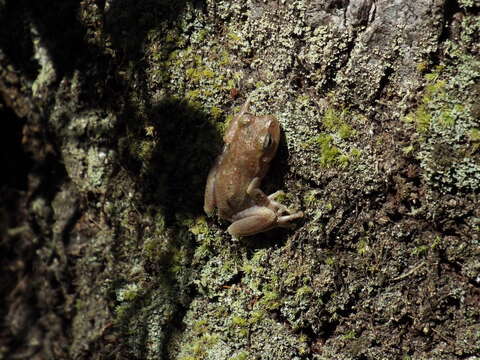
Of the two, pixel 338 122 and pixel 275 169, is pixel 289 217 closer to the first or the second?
pixel 275 169

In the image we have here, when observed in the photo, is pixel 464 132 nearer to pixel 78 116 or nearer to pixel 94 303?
pixel 78 116

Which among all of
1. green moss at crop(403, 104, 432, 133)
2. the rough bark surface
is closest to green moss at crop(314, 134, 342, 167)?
the rough bark surface

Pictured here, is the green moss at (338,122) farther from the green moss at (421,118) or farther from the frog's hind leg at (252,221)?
the frog's hind leg at (252,221)

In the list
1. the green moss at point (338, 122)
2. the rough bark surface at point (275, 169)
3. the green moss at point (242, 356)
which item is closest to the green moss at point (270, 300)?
the rough bark surface at point (275, 169)

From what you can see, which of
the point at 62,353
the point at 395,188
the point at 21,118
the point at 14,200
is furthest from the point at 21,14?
the point at 395,188

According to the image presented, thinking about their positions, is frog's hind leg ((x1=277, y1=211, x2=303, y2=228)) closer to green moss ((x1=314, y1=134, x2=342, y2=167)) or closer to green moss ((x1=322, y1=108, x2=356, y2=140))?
green moss ((x1=314, y1=134, x2=342, y2=167))

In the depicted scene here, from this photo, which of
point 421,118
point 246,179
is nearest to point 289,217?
point 246,179
